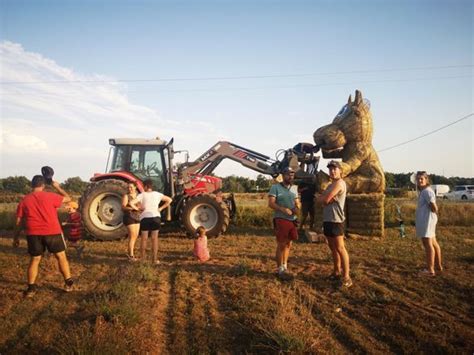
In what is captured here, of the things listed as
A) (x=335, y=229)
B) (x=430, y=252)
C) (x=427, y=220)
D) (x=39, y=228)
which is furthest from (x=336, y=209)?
(x=39, y=228)

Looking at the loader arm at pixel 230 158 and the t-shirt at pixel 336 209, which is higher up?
the loader arm at pixel 230 158

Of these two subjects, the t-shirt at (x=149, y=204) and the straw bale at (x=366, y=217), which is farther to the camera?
the straw bale at (x=366, y=217)

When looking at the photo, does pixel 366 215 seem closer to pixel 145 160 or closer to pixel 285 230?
pixel 285 230

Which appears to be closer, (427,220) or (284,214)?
(284,214)

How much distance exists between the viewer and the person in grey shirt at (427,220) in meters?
5.42

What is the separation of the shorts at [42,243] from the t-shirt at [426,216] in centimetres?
522

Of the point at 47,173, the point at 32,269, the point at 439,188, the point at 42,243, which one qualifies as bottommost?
the point at 32,269

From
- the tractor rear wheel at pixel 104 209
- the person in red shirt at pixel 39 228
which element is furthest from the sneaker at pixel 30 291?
the tractor rear wheel at pixel 104 209

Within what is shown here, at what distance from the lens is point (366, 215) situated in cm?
880

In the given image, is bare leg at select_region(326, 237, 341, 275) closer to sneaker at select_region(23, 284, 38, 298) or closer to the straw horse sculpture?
the straw horse sculpture

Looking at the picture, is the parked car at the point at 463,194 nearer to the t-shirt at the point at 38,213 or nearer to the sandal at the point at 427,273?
the sandal at the point at 427,273

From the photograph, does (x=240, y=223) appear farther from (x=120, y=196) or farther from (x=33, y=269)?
(x=33, y=269)

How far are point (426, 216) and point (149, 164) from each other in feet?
21.2

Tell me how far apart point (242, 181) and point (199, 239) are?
29.7 metres
